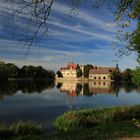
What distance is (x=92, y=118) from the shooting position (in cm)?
2228

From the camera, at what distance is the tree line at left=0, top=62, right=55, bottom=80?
12458cm

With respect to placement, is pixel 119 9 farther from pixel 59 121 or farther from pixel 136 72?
pixel 136 72

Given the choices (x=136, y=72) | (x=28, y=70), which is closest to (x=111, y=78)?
(x=28, y=70)

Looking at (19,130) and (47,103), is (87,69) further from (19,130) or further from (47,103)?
(19,130)

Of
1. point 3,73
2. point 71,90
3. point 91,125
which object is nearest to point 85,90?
point 71,90

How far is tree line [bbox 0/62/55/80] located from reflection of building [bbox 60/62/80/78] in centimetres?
1782

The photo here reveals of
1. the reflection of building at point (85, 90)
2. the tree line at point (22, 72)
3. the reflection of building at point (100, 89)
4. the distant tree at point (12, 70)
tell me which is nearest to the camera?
the reflection of building at point (85, 90)

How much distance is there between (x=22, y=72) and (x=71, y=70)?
4771 cm

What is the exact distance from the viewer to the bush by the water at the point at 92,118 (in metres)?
21.1

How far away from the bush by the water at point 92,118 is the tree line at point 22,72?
99844 mm

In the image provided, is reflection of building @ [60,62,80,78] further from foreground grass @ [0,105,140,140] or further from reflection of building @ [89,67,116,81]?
foreground grass @ [0,105,140,140]

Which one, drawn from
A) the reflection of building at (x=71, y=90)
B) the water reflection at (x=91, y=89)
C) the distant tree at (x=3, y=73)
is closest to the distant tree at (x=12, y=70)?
the distant tree at (x=3, y=73)

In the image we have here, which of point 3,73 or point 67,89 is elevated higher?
point 3,73

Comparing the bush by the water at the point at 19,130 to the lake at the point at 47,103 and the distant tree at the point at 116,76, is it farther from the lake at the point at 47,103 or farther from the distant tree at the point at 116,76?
the distant tree at the point at 116,76
